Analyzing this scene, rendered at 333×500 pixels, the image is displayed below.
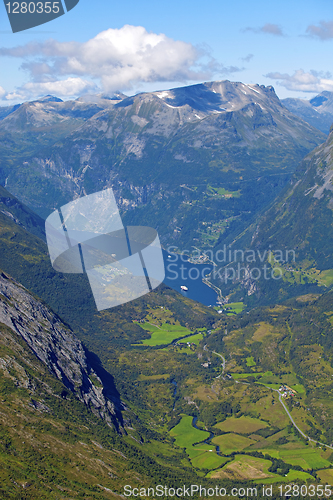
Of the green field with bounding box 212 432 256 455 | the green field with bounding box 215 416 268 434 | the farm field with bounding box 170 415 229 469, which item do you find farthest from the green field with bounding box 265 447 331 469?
the farm field with bounding box 170 415 229 469

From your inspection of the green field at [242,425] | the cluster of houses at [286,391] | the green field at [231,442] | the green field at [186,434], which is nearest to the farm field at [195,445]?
the green field at [186,434]

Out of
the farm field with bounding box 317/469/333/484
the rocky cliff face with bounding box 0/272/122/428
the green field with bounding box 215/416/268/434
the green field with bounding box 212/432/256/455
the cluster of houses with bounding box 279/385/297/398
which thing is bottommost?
the cluster of houses with bounding box 279/385/297/398

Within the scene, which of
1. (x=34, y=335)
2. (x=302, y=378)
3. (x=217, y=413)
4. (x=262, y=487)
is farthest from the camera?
(x=302, y=378)

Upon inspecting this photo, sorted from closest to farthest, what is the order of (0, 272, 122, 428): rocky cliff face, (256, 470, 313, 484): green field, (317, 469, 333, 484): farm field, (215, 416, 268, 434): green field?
(256, 470, 313, 484): green field → (317, 469, 333, 484): farm field → (0, 272, 122, 428): rocky cliff face → (215, 416, 268, 434): green field

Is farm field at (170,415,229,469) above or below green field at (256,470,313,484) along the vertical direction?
below

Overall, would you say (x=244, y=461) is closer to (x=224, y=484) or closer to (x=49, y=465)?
(x=224, y=484)

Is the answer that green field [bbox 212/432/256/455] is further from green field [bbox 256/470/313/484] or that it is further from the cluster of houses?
the cluster of houses

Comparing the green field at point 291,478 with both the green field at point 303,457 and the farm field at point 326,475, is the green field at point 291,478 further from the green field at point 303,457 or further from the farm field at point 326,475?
the green field at point 303,457

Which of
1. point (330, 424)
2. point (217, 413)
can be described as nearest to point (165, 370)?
point (217, 413)
